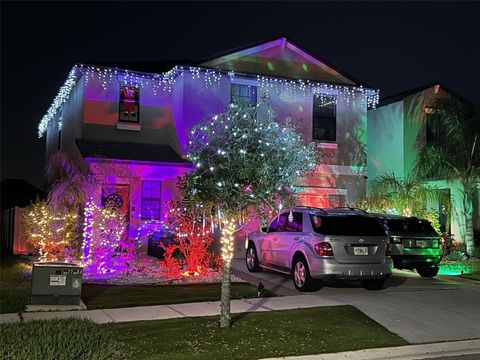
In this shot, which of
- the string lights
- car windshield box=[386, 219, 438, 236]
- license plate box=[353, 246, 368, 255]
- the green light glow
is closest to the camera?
license plate box=[353, 246, 368, 255]

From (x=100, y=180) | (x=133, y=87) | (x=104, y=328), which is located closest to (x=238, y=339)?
(x=104, y=328)

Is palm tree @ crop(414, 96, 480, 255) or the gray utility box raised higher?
palm tree @ crop(414, 96, 480, 255)

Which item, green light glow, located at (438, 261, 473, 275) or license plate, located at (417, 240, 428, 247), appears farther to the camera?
green light glow, located at (438, 261, 473, 275)

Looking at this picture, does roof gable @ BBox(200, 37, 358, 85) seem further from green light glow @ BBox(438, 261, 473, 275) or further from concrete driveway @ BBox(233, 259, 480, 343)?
green light glow @ BBox(438, 261, 473, 275)

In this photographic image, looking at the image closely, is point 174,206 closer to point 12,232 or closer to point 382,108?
point 12,232

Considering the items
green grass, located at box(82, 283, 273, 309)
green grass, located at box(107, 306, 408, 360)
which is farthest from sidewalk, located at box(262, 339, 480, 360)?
green grass, located at box(82, 283, 273, 309)

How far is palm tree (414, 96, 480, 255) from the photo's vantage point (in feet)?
55.8

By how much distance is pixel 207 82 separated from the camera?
1766 cm

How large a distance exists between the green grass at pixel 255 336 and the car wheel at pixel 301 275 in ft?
7.03

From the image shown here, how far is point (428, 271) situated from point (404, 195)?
3720 millimetres

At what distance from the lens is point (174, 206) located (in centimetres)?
1311

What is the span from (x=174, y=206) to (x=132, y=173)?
2.44 meters

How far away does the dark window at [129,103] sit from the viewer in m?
17.9

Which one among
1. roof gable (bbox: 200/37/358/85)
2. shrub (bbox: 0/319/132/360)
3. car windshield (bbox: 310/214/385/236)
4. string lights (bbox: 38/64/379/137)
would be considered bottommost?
shrub (bbox: 0/319/132/360)
